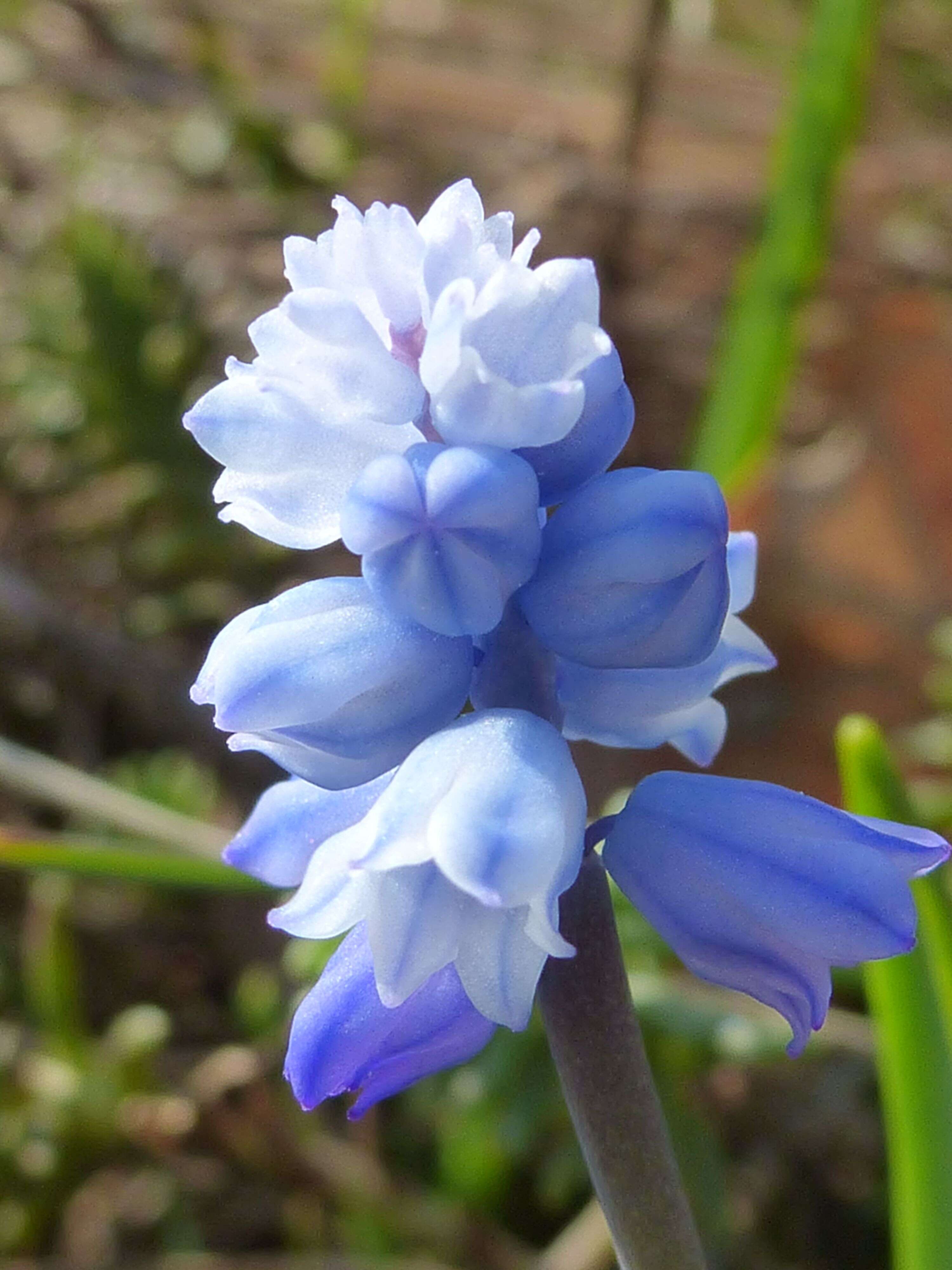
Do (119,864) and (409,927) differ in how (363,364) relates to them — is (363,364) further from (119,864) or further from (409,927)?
(119,864)

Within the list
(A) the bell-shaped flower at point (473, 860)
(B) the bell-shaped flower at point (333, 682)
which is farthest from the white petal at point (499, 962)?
(B) the bell-shaped flower at point (333, 682)

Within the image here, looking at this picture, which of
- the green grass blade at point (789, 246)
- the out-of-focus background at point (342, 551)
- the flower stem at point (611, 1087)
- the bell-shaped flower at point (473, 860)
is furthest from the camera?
the green grass blade at point (789, 246)

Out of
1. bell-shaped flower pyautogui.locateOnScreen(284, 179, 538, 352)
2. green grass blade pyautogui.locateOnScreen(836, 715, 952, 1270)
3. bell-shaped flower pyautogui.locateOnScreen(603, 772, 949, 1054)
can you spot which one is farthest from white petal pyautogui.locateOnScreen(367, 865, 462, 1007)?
green grass blade pyautogui.locateOnScreen(836, 715, 952, 1270)

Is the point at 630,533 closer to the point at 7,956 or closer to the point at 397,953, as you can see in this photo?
the point at 397,953

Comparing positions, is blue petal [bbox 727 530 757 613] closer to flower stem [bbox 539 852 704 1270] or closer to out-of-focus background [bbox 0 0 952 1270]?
flower stem [bbox 539 852 704 1270]

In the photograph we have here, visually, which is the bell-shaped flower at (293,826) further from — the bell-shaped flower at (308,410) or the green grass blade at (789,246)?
the green grass blade at (789,246)

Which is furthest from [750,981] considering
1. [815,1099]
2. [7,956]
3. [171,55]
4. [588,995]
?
[171,55]
